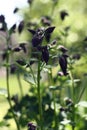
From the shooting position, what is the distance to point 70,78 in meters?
3.03

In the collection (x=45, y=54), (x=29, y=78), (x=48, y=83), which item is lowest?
(x=45, y=54)

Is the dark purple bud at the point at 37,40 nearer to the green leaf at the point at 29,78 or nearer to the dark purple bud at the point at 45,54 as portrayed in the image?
the dark purple bud at the point at 45,54

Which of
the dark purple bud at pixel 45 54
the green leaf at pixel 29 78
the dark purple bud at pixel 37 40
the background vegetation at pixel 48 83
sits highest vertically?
the background vegetation at pixel 48 83

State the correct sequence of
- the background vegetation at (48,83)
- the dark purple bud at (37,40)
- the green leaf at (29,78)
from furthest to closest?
the background vegetation at (48,83), the green leaf at (29,78), the dark purple bud at (37,40)

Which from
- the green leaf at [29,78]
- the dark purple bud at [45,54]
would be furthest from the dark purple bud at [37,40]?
the green leaf at [29,78]

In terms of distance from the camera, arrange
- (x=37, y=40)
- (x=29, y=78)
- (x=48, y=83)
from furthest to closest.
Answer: (x=48, y=83)
(x=29, y=78)
(x=37, y=40)

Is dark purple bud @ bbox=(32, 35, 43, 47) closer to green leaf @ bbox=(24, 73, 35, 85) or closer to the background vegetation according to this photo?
the background vegetation

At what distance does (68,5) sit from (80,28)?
956 millimetres

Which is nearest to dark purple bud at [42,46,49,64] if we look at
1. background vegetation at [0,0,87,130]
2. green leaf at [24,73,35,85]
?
background vegetation at [0,0,87,130]

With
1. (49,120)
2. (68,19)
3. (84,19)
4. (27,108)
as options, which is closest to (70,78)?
(49,120)

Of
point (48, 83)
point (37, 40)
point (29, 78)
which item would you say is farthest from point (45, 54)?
point (48, 83)

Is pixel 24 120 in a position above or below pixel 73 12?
below

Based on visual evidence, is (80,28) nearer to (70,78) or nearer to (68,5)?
(68,5)

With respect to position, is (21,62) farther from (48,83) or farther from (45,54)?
(48,83)
